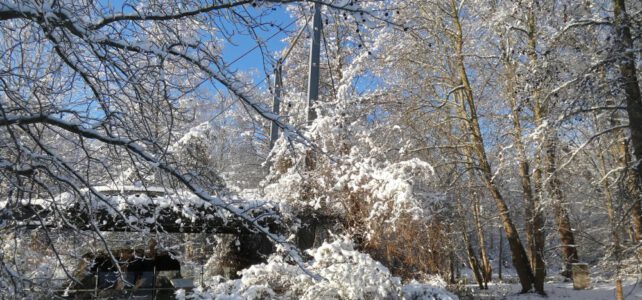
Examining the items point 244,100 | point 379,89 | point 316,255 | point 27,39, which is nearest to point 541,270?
point 379,89

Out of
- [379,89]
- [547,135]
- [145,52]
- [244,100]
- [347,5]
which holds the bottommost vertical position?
[244,100]

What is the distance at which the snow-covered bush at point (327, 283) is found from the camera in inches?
227

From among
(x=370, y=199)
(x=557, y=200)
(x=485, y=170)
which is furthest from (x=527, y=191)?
(x=370, y=199)

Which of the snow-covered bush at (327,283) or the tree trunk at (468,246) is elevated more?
the tree trunk at (468,246)

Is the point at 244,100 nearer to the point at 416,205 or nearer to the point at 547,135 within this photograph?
the point at 416,205

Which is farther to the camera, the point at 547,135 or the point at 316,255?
the point at 547,135

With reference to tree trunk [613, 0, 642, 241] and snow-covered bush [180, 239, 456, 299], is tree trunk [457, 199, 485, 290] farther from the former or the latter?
snow-covered bush [180, 239, 456, 299]

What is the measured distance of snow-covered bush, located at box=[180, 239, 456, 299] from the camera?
18.9 ft

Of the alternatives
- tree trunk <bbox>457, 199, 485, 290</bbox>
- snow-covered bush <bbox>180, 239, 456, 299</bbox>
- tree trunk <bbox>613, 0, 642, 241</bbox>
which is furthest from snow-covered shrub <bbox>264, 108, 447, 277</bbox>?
tree trunk <bbox>457, 199, 485, 290</bbox>

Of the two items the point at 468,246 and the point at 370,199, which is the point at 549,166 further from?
the point at 468,246

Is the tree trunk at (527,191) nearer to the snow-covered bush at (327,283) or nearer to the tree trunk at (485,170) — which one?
the tree trunk at (485,170)

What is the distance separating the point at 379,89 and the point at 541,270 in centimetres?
539

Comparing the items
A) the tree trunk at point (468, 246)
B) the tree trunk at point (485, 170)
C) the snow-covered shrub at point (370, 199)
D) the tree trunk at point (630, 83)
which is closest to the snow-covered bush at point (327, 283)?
the snow-covered shrub at point (370, 199)

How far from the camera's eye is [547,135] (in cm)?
833
